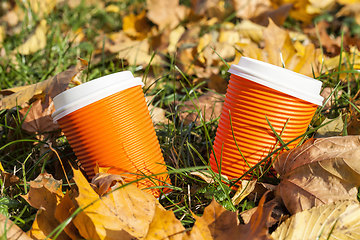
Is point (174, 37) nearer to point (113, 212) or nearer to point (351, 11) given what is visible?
point (351, 11)

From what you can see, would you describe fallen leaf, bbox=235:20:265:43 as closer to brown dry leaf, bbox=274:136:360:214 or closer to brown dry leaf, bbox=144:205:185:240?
brown dry leaf, bbox=274:136:360:214

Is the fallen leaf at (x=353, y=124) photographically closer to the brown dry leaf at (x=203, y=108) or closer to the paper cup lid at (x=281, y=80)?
the paper cup lid at (x=281, y=80)

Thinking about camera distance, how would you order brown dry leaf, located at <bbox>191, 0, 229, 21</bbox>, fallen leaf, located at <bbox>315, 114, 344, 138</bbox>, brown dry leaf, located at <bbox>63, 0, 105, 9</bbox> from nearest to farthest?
fallen leaf, located at <bbox>315, 114, 344, 138</bbox>
brown dry leaf, located at <bbox>191, 0, 229, 21</bbox>
brown dry leaf, located at <bbox>63, 0, 105, 9</bbox>

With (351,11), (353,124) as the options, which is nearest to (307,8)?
(351,11)

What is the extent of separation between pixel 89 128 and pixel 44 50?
1327 millimetres

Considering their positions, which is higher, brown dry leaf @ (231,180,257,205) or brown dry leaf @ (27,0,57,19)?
brown dry leaf @ (27,0,57,19)

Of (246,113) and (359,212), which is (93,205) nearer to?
(246,113)

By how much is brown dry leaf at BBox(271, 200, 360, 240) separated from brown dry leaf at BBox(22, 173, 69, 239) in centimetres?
67

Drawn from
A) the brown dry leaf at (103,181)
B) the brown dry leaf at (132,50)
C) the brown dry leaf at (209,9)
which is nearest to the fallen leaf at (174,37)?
the brown dry leaf at (132,50)

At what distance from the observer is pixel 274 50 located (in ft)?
6.36

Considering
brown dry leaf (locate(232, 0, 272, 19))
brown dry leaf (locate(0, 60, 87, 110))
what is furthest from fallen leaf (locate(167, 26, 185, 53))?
brown dry leaf (locate(0, 60, 87, 110))

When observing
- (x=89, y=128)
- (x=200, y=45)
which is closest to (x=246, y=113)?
(x=89, y=128)

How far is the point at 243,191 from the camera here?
130 cm

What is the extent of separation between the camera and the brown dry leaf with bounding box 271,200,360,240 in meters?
1.11
